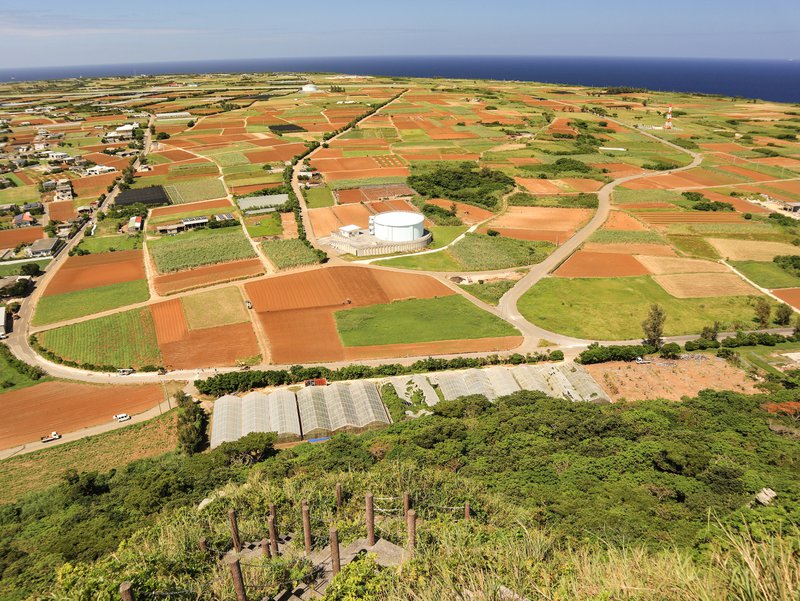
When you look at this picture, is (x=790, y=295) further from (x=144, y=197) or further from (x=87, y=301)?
(x=144, y=197)

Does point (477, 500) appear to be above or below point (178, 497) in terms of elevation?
above

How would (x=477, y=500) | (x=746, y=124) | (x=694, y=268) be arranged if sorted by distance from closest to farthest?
(x=477, y=500), (x=694, y=268), (x=746, y=124)

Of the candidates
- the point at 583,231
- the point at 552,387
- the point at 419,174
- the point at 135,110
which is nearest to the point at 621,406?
the point at 552,387

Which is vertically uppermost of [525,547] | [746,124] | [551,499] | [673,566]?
[746,124]

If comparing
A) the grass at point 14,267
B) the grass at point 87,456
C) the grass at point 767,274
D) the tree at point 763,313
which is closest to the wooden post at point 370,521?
the grass at point 87,456

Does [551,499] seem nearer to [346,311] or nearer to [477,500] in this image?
[477,500]

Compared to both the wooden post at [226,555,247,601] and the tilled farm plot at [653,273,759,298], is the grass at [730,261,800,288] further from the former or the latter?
the wooden post at [226,555,247,601]

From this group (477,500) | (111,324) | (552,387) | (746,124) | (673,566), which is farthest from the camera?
(746,124)

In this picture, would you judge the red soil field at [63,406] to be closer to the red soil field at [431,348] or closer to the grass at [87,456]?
the grass at [87,456]
